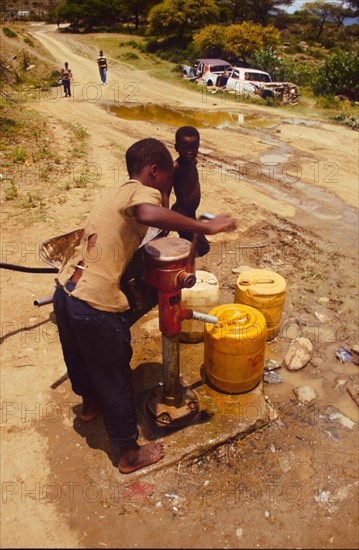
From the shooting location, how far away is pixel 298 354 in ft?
12.6

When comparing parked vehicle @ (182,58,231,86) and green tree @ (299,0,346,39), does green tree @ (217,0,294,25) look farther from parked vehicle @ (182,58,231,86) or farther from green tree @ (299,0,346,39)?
parked vehicle @ (182,58,231,86)

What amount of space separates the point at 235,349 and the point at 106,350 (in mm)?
1061

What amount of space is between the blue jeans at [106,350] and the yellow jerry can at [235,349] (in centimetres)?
82

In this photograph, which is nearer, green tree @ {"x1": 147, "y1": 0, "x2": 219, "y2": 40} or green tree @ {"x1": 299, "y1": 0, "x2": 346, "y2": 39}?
green tree @ {"x1": 147, "y1": 0, "x2": 219, "y2": 40}

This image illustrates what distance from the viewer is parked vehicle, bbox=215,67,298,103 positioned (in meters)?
15.7

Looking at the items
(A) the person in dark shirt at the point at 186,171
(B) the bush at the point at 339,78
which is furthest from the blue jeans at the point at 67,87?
(A) the person in dark shirt at the point at 186,171

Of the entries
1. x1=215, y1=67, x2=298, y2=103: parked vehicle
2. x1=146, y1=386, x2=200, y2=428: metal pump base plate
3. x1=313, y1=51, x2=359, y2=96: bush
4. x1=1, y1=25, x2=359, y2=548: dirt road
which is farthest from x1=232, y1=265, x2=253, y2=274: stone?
x1=313, y1=51, x2=359, y2=96: bush

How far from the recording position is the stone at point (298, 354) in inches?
149

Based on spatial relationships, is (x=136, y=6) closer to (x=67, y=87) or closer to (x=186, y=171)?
(x=67, y=87)

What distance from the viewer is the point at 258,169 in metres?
9.00

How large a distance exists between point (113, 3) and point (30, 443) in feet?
144

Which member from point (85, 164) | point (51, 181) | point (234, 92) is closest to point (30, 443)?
point (51, 181)

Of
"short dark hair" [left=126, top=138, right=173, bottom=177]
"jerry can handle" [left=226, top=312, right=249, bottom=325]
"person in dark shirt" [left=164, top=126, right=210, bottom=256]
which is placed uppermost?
"short dark hair" [left=126, top=138, right=173, bottom=177]

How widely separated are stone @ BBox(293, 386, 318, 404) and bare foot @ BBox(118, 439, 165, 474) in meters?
1.33
